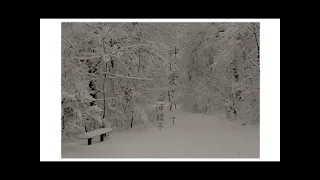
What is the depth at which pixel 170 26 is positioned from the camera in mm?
7285

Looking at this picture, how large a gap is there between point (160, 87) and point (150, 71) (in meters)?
0.64

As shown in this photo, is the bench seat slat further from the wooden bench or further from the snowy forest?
the snowy forest

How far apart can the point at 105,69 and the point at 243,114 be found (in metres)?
4.50

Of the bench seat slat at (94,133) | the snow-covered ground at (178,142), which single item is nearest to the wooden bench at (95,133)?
the bench seat slat at (94,133)

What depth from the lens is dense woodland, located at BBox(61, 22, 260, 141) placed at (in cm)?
587

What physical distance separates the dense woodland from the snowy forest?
26 mm

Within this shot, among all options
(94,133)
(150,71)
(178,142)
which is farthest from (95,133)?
(150,71)

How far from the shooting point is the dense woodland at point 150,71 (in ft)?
19.2

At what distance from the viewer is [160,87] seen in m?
7.36

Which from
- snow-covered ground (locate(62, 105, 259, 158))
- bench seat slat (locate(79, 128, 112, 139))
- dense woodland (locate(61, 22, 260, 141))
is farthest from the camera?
dense woodland (locate(61, 22, 260, 141))

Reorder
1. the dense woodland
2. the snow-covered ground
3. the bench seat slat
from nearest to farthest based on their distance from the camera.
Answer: the snow-covered ground
the bench seat slat
the dense woodland

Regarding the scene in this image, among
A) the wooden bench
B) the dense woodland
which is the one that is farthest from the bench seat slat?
the dense woodland

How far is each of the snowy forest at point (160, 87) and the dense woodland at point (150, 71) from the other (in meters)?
0.03

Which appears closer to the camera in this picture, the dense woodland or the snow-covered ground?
the snow-covered ground
